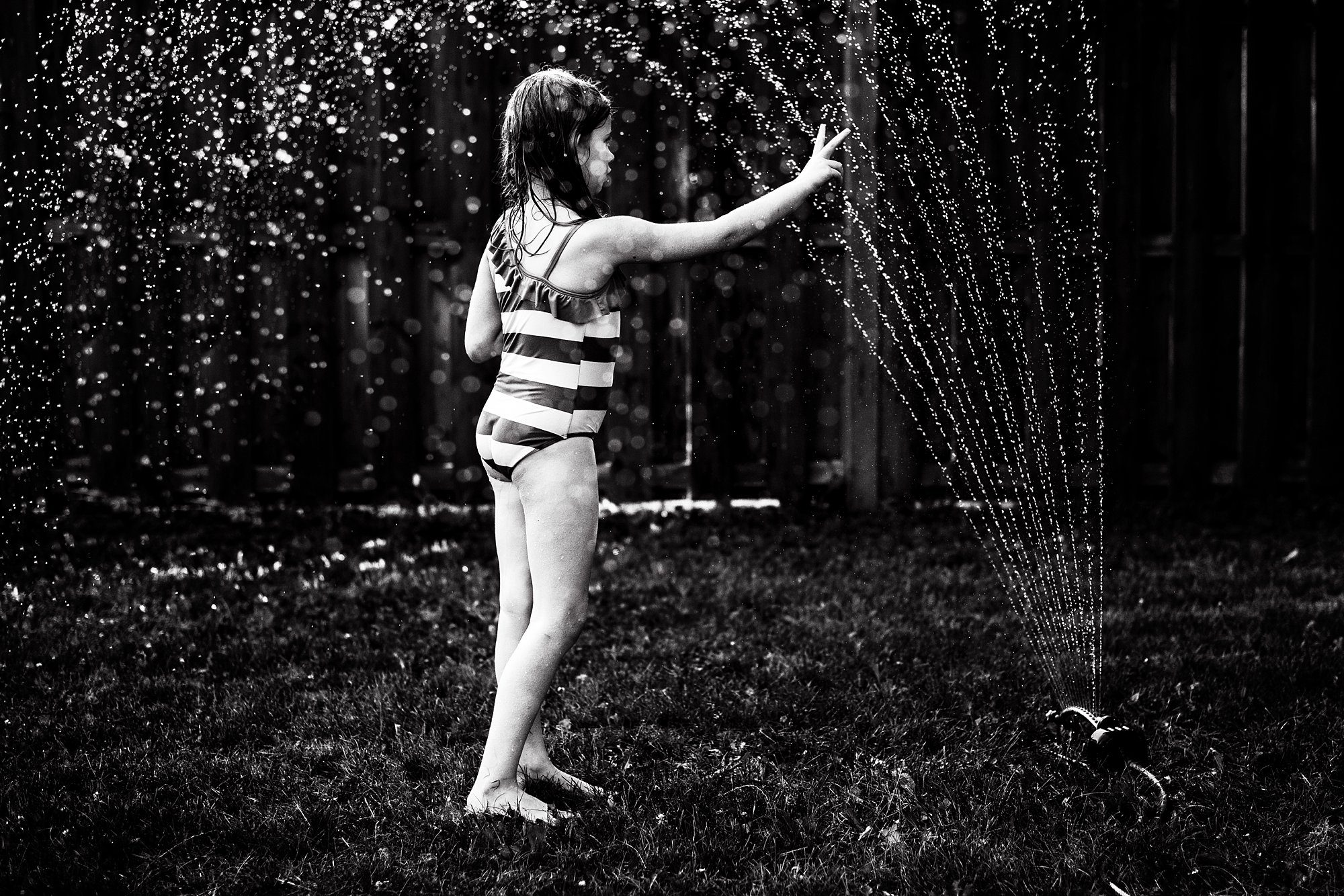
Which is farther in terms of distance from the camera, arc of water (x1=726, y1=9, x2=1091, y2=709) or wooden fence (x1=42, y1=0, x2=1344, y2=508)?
wooden fence (x1=42, y1=0, x2=1344, y2=508)

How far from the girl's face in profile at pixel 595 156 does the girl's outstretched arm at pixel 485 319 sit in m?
0.31

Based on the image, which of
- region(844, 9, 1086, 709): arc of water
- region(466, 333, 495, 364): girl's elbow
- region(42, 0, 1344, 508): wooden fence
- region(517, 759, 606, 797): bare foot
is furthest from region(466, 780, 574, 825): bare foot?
region(42, 0, 1344, 508): wooden fence

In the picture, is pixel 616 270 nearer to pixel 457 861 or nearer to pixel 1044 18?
pixel 457 861

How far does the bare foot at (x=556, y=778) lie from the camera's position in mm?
2578

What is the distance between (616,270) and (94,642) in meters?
2.30

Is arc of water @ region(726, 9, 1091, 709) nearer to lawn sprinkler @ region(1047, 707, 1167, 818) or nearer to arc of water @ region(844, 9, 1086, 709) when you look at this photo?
arc of water @ region(844, 9, 1086, 709)

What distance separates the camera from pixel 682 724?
300 cm

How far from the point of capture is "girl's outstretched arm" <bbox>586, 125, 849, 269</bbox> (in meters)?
2.23

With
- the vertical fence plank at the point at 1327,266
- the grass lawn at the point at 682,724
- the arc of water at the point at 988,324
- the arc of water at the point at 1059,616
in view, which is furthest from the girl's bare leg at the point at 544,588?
the vertical fence plank at the point at 1327,266

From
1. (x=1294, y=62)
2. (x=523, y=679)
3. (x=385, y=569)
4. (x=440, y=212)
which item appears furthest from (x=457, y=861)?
(x=1294, y=62)

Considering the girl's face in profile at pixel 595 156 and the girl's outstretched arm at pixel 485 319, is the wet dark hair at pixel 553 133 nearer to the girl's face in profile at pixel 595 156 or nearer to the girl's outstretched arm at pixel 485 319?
the girl's face in profile at pixel 595 156

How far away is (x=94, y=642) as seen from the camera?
3607 mm

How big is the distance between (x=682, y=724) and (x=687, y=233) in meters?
1.35

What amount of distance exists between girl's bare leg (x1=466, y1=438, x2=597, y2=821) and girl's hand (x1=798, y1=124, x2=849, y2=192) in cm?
66
